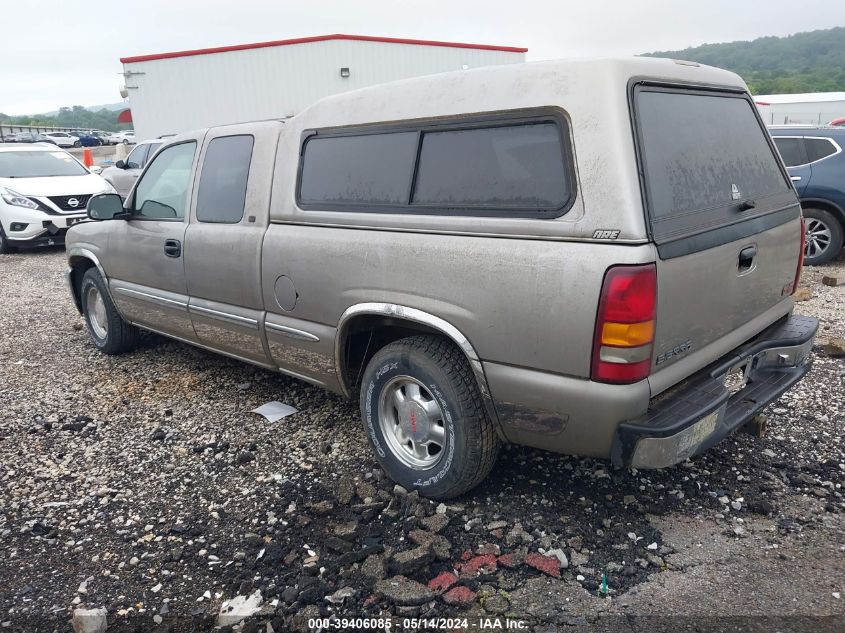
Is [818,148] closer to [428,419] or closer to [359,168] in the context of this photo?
[359,168]

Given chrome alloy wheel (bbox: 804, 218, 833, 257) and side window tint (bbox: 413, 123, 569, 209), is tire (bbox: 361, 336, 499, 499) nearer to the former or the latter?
side window tint (bbox: 413, 123, 569, 209)

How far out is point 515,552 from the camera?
2.76m

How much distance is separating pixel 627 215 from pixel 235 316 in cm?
251

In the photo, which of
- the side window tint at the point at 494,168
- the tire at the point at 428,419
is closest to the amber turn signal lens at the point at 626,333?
the side window tint at the point at 494,168

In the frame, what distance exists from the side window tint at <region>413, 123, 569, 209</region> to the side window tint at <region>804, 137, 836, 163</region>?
672 cm

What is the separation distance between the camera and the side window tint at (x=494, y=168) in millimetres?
2561

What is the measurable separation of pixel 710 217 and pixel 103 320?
491 centimetres

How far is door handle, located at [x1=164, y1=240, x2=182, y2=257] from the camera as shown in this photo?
13.9 feet

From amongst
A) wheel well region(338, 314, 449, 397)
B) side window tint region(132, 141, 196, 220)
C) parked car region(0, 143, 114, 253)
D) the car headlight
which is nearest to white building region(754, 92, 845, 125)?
parked car region(0, 143, 114, 253)

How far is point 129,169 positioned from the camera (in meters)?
14.4

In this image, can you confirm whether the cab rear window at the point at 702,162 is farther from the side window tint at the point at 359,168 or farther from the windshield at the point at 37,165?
the windshield at the point at 37,165

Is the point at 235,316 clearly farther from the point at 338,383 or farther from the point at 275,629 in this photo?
the point at 275,629

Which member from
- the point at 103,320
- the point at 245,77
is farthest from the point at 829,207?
the point at 245,77

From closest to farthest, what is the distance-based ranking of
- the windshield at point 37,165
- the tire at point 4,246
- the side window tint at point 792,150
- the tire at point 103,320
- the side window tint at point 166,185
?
1. the side window tint at point 166,185
2. the tire at point 103,320
3. the side window tint at point 792,150
4. the tire at point 4,246
5. the windshield at point 37,165
